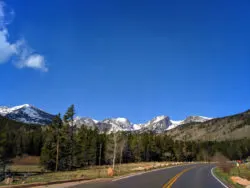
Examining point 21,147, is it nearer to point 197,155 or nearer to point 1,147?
point 1,147

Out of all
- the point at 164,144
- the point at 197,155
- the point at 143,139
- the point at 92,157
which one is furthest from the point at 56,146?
the point at 197,155

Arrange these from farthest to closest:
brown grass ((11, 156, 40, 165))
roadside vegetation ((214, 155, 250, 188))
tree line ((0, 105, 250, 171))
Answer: brown grass ((11, 156, 40, 165))
tree line ((0, 105, 250, 171))
roadside vegetation ((214, 155, 250, 188))

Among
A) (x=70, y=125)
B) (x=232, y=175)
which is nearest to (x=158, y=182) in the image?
(x=232, y=175)

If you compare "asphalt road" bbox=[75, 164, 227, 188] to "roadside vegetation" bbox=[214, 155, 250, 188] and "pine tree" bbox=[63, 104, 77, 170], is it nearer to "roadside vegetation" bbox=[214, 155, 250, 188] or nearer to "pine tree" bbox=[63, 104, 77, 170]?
"roadside vegetation" bbox=[214, 155, 250, 188]

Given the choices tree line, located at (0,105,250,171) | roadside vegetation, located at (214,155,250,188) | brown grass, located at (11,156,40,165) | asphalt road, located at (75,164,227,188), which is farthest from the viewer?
brown grass, located at (11,156,40,165)

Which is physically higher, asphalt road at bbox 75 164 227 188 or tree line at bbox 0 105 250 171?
tree line at bbox 0 105 250 171

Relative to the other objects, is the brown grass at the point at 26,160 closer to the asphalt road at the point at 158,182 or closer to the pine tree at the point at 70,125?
the pine tree at the point at 70,125

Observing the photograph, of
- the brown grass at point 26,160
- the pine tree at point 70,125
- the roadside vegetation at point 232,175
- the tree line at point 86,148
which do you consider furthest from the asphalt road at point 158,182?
the brown grass at point 26,160

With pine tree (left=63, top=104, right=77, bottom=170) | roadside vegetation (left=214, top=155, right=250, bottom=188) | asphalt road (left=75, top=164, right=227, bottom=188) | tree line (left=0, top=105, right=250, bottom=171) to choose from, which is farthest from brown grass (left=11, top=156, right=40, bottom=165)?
asphalt road (left=75, top=164, right=227, bottom=188)

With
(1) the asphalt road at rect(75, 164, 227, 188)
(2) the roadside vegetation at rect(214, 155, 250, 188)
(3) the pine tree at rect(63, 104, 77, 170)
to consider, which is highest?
(3) the pine tree at rect(63, 104, 77, 170)

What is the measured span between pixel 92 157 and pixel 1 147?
37533 mm

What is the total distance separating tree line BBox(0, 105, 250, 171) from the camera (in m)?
56.4

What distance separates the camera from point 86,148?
80.6 metres

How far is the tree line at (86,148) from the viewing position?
56425 millimetres
